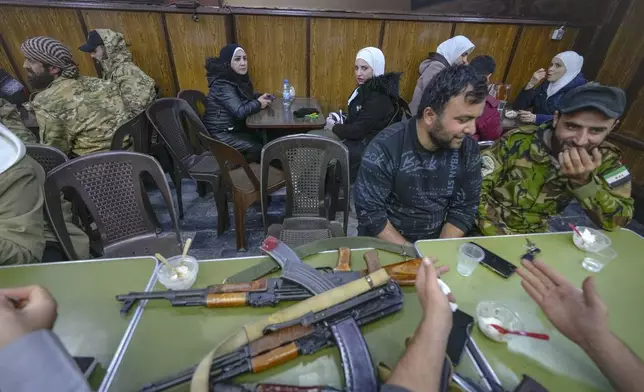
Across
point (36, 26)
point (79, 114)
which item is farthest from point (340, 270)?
point (36, 26)

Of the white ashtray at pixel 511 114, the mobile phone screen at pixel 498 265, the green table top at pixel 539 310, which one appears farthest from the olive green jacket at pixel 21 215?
the white ashtray at pixel 511 114

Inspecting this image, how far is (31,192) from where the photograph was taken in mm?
1632

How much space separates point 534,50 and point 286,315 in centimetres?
627

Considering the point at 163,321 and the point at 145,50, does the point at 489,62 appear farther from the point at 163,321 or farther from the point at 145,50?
the point at 145,50

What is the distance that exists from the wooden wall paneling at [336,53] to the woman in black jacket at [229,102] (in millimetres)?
1460

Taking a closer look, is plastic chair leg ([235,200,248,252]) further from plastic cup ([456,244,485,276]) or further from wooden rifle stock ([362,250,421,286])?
plastic cup ([456,244,485,276])

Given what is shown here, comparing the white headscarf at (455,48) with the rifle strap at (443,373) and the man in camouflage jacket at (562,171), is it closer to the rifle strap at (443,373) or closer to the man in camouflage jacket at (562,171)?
the man in camouflage jacket at (562,171)

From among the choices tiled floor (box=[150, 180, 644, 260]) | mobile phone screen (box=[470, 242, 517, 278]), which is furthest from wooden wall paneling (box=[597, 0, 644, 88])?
mobile phone screen (box=[470, 242, 517, 278])

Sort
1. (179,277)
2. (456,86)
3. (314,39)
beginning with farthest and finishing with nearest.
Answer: (314,39), (456,86), (179,277)

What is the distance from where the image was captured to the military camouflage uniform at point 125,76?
3746 mm

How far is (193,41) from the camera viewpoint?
4.52 m

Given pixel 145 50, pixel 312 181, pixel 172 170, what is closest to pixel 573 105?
pixel 312 181

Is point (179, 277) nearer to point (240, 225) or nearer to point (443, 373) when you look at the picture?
point (443, 373)

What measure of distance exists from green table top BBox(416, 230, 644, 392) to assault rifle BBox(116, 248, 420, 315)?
1.06 ft
